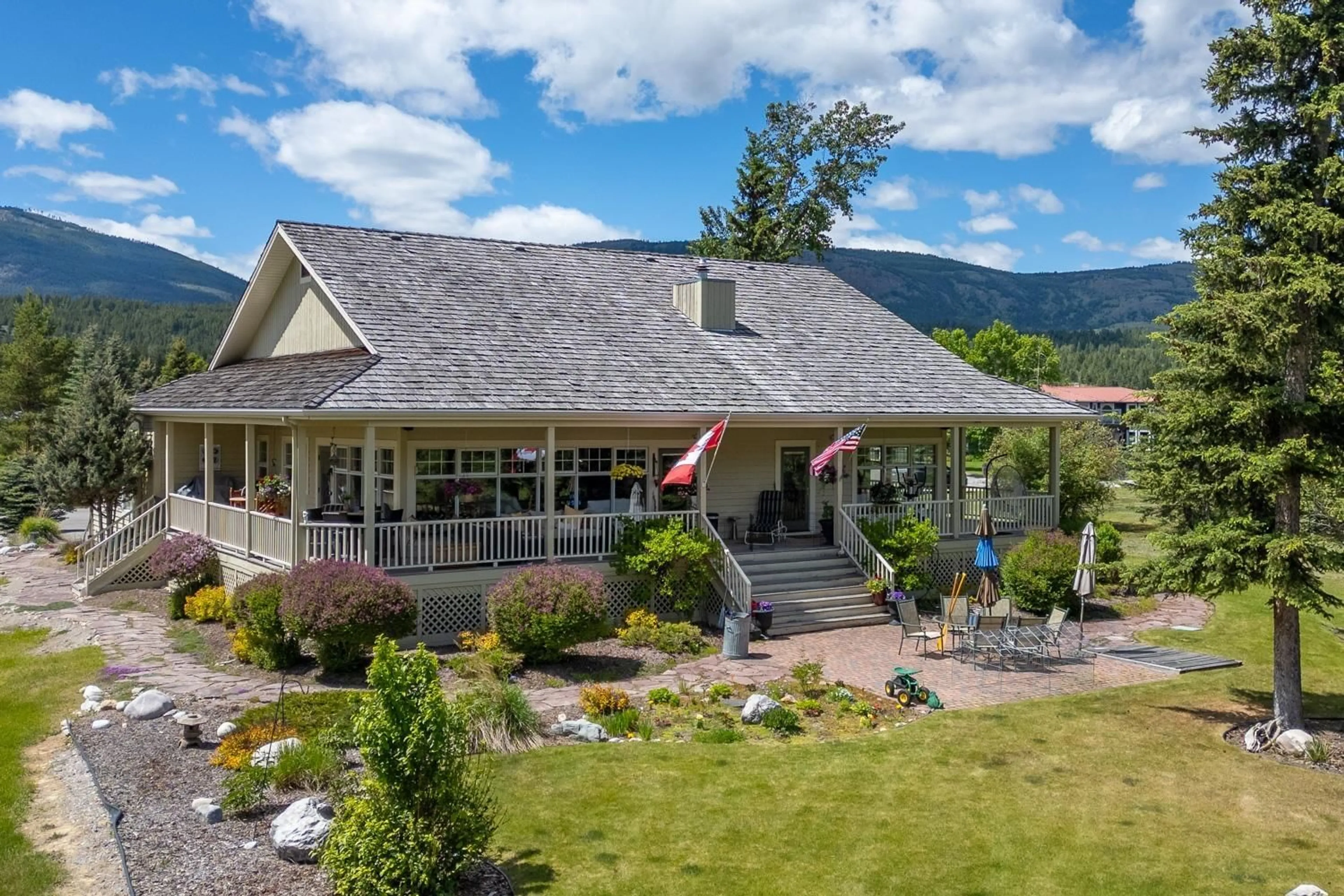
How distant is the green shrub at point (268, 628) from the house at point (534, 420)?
1469 mm

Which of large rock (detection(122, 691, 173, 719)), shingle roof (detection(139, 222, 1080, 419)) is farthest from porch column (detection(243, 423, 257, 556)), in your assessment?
large rock (detection(122, 691, 173, 719))

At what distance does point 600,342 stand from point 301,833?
14279 millimetres

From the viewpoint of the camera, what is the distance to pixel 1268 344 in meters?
11.4

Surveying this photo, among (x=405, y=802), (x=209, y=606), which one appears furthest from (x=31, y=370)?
(x=405, y=802)

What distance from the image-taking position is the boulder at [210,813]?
8.86m

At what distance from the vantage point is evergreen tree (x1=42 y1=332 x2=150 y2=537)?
27.4 m

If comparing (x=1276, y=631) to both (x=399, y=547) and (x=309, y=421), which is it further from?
(x=309, y=421)

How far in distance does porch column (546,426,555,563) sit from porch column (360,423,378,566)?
303 centimetres

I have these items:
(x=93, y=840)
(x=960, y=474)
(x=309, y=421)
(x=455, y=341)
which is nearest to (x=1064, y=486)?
(x=960, y=474)

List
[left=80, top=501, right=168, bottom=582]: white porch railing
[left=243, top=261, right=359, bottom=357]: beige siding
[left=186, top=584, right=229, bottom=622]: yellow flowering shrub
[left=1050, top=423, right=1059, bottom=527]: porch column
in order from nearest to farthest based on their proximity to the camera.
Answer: [left=186, top=584, right=229, bottom=622]: yellow flowering shrub < [left=243, top=261, right=359, bottom=357]: beige siding < [left=80, top=501, right=168, bottom=582]: white porch railing < [left=1050, top=423, right=1059, bottom=527]: porch column

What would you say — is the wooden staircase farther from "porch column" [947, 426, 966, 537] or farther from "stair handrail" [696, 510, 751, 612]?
"porch column" [947, 426, 966, 537]

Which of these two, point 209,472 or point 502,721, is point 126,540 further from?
point 502,721

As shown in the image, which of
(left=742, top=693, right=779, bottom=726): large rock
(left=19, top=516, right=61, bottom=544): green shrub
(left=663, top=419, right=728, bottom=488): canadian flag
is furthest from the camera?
(left=19, top=516, right=61, bottom=544): green shrub

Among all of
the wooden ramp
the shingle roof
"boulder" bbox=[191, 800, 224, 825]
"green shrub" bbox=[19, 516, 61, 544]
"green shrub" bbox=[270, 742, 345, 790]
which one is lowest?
the wooden ramp
